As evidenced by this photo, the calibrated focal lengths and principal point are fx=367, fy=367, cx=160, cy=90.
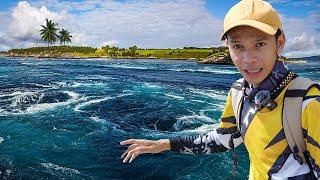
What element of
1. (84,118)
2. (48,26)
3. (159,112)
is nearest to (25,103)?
(84,118)

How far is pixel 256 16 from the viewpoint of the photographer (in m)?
2.45

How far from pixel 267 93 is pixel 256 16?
1.76 feet

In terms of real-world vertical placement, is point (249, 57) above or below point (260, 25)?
below

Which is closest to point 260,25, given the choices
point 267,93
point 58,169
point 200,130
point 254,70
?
point 254,70

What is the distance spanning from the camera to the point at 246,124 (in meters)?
2.84

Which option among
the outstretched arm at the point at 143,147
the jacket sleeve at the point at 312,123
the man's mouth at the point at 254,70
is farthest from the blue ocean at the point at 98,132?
the jacket sleeve at the point at 312,123

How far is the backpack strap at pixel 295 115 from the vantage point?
2352 mm

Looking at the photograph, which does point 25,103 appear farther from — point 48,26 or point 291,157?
point 48,26

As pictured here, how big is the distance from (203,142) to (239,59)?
1064 millimetres

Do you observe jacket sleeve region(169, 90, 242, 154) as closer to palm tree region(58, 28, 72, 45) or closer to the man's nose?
the man's nose

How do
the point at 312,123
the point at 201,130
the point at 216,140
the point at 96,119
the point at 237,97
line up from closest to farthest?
the point at 312,123 < the point at 237,97 < the point at 216,140 < the point at 201,130 < the point at 96,119

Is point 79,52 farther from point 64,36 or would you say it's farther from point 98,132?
point 98,132

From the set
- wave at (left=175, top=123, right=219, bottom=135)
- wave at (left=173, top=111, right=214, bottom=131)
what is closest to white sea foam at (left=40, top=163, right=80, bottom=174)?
wave at (left=175, top=123, right=219, bottom=135)

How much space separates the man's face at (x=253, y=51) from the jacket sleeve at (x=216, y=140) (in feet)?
1.73
